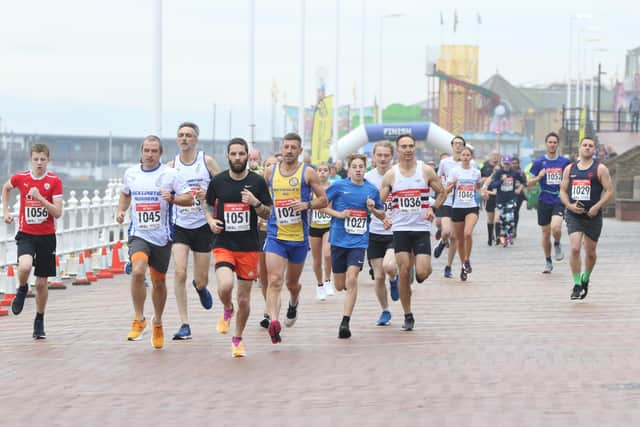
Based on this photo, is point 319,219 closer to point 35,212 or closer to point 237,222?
point 35,212

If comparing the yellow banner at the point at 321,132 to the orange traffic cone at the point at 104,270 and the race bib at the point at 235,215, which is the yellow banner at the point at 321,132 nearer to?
the orange traffic cone at the point at 104,270

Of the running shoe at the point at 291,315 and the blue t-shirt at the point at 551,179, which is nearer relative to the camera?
the running shoe at the point at 291,315

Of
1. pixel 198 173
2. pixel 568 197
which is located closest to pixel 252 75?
pixel 568 197

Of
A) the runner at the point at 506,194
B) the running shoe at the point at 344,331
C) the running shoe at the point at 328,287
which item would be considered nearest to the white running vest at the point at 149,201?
the running shoe at the point at 344,331

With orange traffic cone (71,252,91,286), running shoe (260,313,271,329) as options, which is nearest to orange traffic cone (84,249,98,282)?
orange traffic cone (71,252,91,286)

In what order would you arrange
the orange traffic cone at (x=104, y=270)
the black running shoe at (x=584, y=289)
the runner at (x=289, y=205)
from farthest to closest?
the orange traffic cone at (x=104, y=270), the black running shoe at (x=584, y=289), the runner at (x=289, y=205)

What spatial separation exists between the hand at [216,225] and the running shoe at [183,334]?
58.0 inches

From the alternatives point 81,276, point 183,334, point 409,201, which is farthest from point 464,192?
point 183,334

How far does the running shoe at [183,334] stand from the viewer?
474 inches

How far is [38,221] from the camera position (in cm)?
1245

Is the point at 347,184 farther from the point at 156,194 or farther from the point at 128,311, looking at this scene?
the point at 128,311

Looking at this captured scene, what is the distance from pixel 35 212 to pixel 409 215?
331 centimetres

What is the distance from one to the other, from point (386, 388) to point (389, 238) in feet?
15.0

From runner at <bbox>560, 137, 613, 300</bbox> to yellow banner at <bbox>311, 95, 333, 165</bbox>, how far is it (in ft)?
94.5
